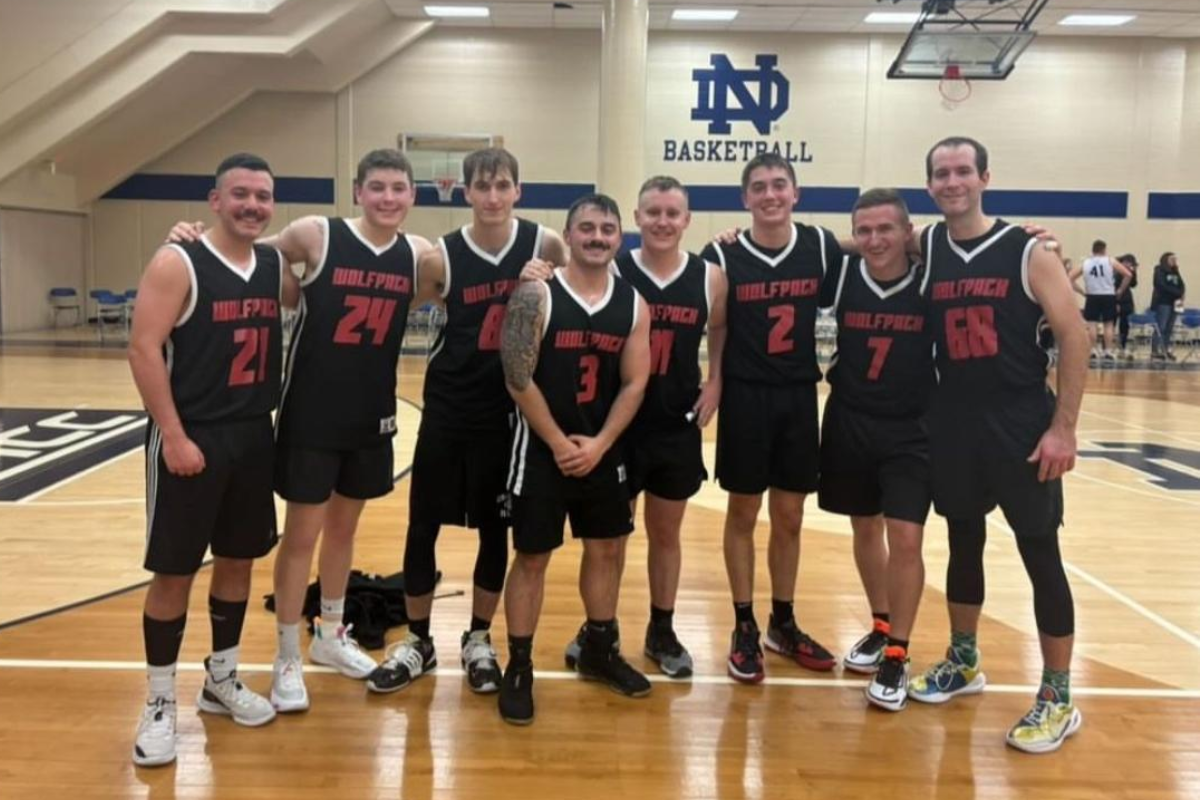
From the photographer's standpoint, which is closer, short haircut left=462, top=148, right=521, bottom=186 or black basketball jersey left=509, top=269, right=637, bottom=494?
black basketball jersey left=509, top=269, right=637, bottom=494

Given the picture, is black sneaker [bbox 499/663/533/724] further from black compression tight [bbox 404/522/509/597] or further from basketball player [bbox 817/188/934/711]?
basketball player [bbox 817/188/934/711]

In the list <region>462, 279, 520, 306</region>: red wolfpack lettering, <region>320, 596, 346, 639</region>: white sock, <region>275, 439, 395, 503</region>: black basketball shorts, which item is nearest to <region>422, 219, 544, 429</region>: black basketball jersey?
<region>462, 279, 520, 306</region>: red wolfpack lettering

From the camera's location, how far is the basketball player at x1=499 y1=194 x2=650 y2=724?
3.29 metres

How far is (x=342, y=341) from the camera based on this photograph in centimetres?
339

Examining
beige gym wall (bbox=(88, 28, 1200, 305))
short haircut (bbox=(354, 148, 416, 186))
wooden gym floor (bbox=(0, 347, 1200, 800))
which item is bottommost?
wooden gym floor (bbox=(0, 347, 1200, 800))

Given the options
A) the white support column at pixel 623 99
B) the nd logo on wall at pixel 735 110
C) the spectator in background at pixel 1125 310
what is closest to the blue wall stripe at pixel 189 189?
the nd logo on wall at pixel 735 110

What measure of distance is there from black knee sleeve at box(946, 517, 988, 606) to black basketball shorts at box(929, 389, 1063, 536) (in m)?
0.12

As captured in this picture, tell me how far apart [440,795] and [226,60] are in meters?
16.1

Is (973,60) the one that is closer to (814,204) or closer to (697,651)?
(814,204)

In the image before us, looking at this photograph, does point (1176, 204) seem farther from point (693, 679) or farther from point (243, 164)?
point (243, 164)

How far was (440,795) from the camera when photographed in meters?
2.86

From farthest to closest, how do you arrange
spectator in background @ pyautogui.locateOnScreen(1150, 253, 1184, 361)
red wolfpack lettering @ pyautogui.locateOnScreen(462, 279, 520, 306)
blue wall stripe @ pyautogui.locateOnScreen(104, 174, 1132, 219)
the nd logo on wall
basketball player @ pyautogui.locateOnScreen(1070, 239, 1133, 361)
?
blue wall stripe @ pyautogui.locateOnScreen(104, 174, 1132, 219)
the nd logo on wall
spectator in background @ pyautogui.locateOnScreen(1150, 253, 1184, 361)
basketball player @ pyautogui.locateOnScreen(1070, 239, 1133, 361)
red wolfpack lettering @ pyautogui.locateOnScreen(462, 279, 520, 306)

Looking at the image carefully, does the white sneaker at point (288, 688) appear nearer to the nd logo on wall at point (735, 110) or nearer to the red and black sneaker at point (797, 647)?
the red and black sneaker at point (797, 647)

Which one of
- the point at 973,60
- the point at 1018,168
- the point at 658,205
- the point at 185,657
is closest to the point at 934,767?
the point at 658,205
